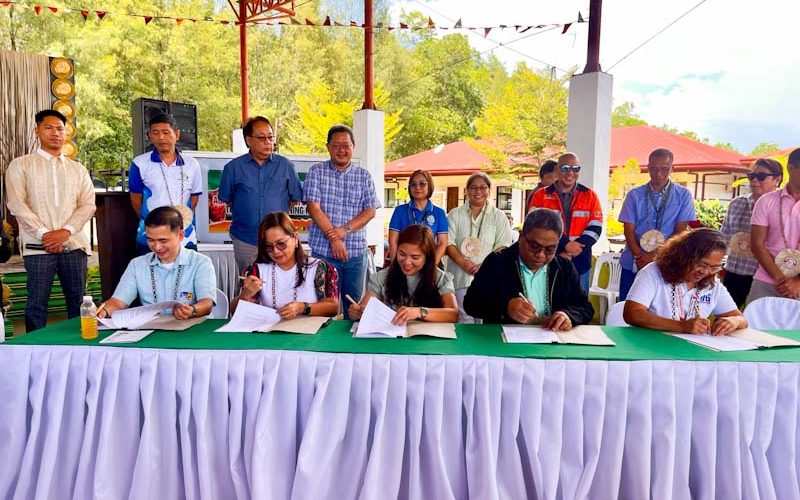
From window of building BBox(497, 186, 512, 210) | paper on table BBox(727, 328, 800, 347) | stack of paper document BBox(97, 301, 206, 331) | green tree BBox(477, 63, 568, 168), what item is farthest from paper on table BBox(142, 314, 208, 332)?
window of building BBox(497, 186, 512, 210)

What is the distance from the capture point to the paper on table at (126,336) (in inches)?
76.6

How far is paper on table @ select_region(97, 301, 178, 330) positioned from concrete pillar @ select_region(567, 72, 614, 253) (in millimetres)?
4850

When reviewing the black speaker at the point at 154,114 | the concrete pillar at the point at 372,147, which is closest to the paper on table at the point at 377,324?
the black speaker at the point at 154,114

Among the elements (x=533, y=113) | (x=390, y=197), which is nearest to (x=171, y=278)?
(x=533, y=113)

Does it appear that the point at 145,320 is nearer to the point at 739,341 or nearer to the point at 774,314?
the point at 739,341

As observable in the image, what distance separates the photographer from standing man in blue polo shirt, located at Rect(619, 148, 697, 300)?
348 centimetres

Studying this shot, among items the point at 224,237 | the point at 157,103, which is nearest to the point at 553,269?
the point at 224,237

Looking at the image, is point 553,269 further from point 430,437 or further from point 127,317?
point 127,317

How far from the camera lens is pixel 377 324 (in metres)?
2.13

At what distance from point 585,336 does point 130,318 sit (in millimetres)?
1811

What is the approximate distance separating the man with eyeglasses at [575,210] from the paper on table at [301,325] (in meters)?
1.99

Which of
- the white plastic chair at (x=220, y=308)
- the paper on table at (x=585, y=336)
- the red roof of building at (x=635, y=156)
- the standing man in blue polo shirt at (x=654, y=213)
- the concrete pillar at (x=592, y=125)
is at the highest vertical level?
the red roof of building at (x=635, y=156)

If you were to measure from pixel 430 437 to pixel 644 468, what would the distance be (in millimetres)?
697

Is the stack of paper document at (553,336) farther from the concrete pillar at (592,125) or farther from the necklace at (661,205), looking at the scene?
the concrete pillar at (592,125)
